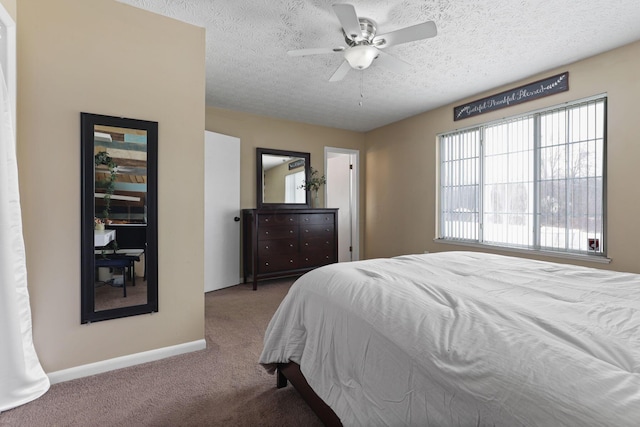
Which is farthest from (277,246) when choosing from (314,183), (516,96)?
(516,96)

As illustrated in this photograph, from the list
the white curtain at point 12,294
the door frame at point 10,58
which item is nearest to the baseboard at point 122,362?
the white curtain at point 12,294

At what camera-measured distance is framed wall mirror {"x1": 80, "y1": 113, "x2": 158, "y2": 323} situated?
6.60 ft

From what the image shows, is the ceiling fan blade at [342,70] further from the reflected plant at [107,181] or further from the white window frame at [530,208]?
the white window frame at [530,208]

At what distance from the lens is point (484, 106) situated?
3732 mm

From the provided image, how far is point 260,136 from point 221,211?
1312mm

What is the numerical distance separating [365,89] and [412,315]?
318cm

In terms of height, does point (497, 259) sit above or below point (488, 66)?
below

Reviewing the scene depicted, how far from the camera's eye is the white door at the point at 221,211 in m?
4.01

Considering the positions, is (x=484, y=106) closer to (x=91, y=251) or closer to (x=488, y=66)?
(x=488, y=66)

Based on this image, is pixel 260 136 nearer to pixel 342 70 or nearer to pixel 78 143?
pixel 342 70

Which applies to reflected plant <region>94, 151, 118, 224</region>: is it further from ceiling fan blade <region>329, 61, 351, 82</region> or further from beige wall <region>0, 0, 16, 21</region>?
ceiling fan blade <region>329, 61, 351, 82</region>

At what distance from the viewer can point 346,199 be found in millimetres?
5711

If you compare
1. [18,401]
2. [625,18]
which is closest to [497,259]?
[625,18]

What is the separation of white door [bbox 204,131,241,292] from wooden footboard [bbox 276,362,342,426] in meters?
→ 2.48
